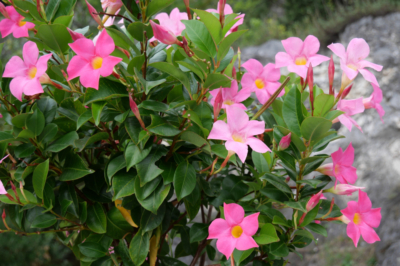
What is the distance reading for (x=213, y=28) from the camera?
555 mm

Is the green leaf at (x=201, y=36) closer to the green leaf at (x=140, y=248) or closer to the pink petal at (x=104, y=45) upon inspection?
the pink petal at (x=104, y=45)

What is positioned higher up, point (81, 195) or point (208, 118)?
point (208, 118)

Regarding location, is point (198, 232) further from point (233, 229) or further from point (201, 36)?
point (201, 36)

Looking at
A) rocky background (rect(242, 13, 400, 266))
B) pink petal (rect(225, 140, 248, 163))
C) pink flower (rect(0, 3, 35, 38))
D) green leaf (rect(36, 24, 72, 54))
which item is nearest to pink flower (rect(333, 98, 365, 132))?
pink petal (rect(225, 140, 248, 163))

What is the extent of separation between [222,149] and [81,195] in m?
0.38

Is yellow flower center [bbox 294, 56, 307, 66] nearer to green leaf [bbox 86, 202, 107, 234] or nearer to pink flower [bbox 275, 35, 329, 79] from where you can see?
pink flower [bbox 275, 35, 329, 79]

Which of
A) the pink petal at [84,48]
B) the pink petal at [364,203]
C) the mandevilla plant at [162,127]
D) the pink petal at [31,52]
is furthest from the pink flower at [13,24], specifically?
the pink petal at [364,203]

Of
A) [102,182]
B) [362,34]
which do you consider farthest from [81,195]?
[362,34]

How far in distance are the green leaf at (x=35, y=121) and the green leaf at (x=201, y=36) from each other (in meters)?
0.34

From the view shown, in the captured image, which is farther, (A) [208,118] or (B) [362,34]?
(B) [362,34]

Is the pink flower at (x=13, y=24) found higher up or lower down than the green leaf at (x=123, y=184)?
higher up

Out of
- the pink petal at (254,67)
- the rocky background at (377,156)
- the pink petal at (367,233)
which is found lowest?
the rocky background at (377,156)

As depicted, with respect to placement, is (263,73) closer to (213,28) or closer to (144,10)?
(213,28)

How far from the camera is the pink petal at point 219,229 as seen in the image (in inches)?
22.1
